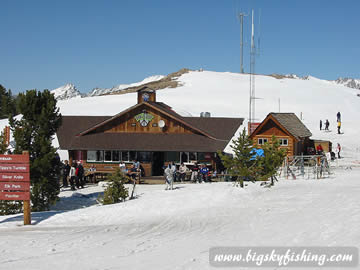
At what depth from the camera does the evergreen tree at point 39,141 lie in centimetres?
1853

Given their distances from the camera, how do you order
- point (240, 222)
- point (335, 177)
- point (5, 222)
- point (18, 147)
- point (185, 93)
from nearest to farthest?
point (240, 222) → point (5, 222) → point (18, 147) → point (335, 177) → point (185, 93)

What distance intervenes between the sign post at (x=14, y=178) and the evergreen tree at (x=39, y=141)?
3.19 meters

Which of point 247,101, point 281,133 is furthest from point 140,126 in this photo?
point 247,101

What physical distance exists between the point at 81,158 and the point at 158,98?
38.3 meters

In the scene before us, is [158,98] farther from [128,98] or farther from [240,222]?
[240,222]

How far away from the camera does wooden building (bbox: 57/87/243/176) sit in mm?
30922

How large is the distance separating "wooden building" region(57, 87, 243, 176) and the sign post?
15.7 metres

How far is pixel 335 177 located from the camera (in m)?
24.9

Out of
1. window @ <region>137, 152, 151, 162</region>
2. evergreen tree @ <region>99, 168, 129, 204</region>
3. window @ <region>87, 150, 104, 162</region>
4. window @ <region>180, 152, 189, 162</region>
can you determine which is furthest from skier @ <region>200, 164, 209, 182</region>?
evergreen tree @ <region>99, 168, 129, 204</region>

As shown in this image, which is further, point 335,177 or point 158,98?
point 158,98

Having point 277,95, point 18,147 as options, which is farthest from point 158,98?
point 18,147

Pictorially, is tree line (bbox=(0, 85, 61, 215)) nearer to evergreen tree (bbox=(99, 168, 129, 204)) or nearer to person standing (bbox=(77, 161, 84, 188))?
evergreen tree (bbox=(99, 168, 129, 204))

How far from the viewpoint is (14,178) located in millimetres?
15203

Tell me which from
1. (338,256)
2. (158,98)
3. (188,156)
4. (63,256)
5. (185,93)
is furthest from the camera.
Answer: (185,93)
